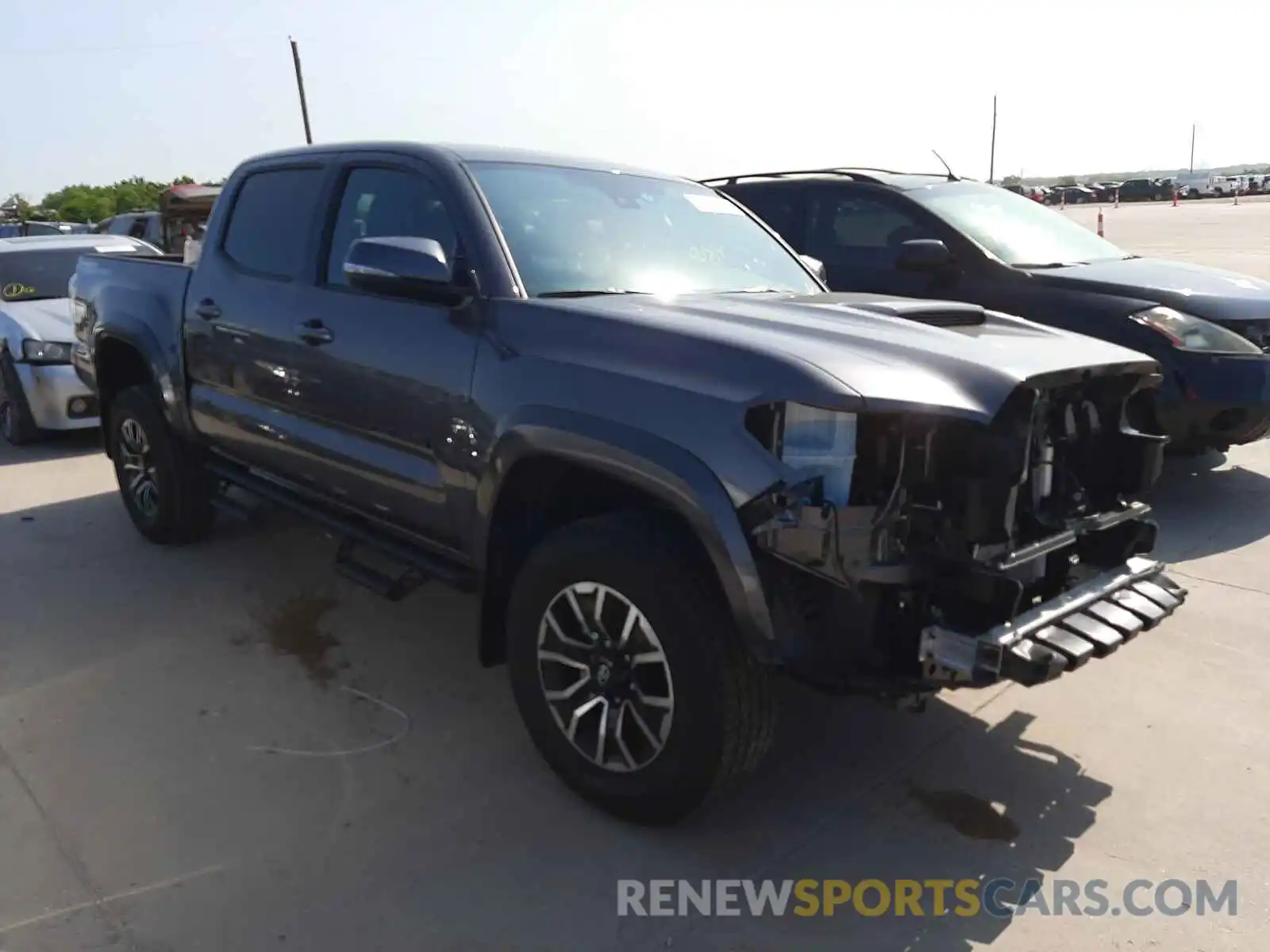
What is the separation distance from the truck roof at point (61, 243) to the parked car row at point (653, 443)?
522 centimetres

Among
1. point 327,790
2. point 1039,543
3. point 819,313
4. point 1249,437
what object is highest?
point 819,313

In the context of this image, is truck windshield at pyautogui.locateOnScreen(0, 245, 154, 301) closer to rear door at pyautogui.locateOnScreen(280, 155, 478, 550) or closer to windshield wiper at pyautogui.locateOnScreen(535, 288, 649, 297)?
rear door at pyautogui.locateOnScreen(280, 155, 478, 550)

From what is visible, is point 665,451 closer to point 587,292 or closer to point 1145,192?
point 587,292

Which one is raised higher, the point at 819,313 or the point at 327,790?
the point at 819,313

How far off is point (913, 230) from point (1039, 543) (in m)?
4.28

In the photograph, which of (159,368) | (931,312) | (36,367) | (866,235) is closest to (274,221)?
(159,368)

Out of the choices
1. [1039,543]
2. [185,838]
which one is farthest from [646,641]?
[185,838]

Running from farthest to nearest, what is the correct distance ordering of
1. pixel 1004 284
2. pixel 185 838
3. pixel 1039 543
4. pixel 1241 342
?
pixel 1004 284 < pixel 1241 342 < pixel 185 838 < pixel 1039 543

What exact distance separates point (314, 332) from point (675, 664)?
77.6 inches

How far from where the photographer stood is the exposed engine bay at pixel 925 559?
2.54m

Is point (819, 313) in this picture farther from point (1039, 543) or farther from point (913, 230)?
point (913, 230)

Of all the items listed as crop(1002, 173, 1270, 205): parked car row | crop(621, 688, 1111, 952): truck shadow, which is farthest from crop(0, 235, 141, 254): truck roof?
crop(1002, 173, 1270, 205): parked car row

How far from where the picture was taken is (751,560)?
2574mm

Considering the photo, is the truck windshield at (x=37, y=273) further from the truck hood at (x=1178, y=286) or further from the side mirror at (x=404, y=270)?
the truck hood at (x=1178, y=286)
